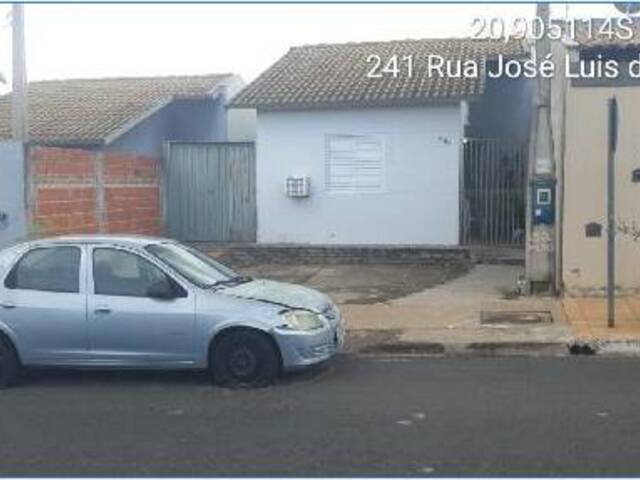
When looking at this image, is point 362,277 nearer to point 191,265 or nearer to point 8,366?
point 191,265

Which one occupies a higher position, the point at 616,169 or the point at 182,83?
the point at 182,83

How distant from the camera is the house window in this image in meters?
20.1

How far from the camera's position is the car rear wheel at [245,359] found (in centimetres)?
895

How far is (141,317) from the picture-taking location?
29.7ft

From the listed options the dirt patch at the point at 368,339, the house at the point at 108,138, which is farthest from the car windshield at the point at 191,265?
the house at the point at 108,138

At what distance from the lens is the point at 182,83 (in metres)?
27.8

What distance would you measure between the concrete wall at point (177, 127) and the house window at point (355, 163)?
5.54 m

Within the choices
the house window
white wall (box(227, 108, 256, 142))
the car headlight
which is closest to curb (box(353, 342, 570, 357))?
the car headlight

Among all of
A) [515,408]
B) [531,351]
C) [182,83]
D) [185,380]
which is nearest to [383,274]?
[531,351]

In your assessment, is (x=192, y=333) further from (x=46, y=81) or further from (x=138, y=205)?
(x=46, y=81)

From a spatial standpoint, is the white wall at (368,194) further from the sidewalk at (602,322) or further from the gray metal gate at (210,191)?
the sidewalk at (602,322)

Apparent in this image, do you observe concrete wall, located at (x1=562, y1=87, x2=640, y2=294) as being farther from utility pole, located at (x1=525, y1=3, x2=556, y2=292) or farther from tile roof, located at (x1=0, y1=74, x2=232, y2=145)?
tile roof, located at (x1=0, y1=74, x2=232, y2=145)

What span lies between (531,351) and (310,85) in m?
11.8

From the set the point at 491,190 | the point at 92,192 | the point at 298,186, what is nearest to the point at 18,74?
the point at 92,192
